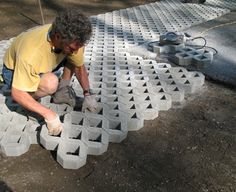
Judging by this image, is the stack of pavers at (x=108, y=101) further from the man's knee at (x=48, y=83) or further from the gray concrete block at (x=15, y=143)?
the man's knee at (x=48, y=83)

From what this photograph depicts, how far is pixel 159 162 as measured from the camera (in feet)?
9.82

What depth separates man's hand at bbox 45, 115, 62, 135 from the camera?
9.64ft

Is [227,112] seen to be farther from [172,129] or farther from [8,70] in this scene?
[8,70]

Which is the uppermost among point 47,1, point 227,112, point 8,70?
point 8,70

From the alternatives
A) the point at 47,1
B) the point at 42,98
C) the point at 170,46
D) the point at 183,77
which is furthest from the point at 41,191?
the point at 47,1

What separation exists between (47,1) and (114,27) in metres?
3.18

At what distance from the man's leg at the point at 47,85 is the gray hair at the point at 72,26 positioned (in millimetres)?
654

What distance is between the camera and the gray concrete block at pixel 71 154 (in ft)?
9.38

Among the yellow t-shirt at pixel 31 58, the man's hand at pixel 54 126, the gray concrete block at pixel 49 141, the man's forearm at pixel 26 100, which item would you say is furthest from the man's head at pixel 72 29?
the gray concrete block at pixel 49 141

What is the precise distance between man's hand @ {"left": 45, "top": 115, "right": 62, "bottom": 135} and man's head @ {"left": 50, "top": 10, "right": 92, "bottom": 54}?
2.30ft

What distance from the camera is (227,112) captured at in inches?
147

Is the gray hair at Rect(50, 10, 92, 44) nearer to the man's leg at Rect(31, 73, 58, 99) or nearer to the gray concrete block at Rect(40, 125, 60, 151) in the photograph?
the man's leg at Rect(31, 73, 58, 99)

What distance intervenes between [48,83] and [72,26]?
2.65 ft

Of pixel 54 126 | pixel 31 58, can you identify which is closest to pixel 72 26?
pixel 31 58
